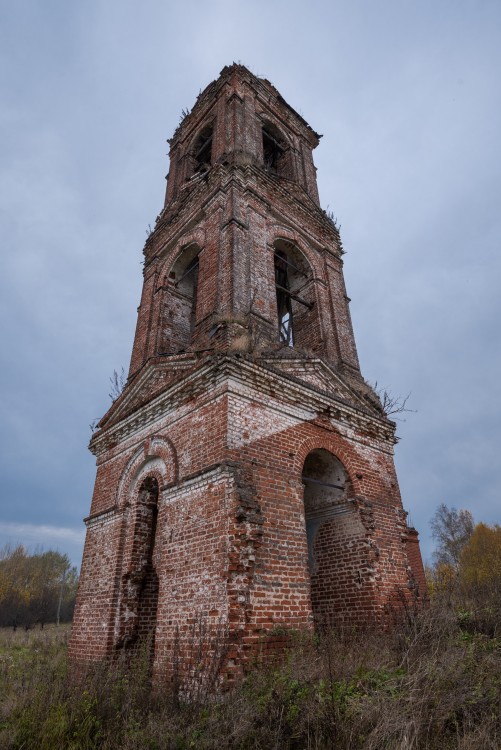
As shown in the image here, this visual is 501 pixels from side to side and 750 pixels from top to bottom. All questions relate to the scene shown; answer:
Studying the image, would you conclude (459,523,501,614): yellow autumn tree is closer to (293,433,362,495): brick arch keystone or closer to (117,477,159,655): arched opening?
(293,433,362,495): brick arch keystone

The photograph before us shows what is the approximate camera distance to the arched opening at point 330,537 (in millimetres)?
7273

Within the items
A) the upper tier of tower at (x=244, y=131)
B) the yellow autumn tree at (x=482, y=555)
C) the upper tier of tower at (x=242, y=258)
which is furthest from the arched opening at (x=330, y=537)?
the yellow autumn tree at (x=482, y=555)

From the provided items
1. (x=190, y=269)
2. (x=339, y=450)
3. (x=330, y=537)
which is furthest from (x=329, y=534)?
(x=190, y=269)

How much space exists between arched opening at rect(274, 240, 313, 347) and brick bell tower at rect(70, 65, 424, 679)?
5 cm

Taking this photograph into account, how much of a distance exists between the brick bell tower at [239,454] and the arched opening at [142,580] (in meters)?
0.02

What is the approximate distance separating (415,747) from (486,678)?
1.51 m

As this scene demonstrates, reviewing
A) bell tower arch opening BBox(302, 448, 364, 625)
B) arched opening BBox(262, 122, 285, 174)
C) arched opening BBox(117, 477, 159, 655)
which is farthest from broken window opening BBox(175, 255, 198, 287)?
bell tower arch opening BBox(302, 448, 364, 625)

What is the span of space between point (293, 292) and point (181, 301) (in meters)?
2.88

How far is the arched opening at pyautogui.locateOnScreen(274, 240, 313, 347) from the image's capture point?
1076 cm

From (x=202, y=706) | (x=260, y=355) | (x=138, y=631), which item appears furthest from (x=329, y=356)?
(x=202, y=706)

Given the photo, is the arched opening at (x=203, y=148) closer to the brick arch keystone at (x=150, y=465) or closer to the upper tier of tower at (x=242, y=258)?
the upper tier of tower at (x=242, y=258)

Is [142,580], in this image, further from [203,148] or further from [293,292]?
[203,148]

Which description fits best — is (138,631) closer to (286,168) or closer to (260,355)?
(260,355)

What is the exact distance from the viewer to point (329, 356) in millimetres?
9898
